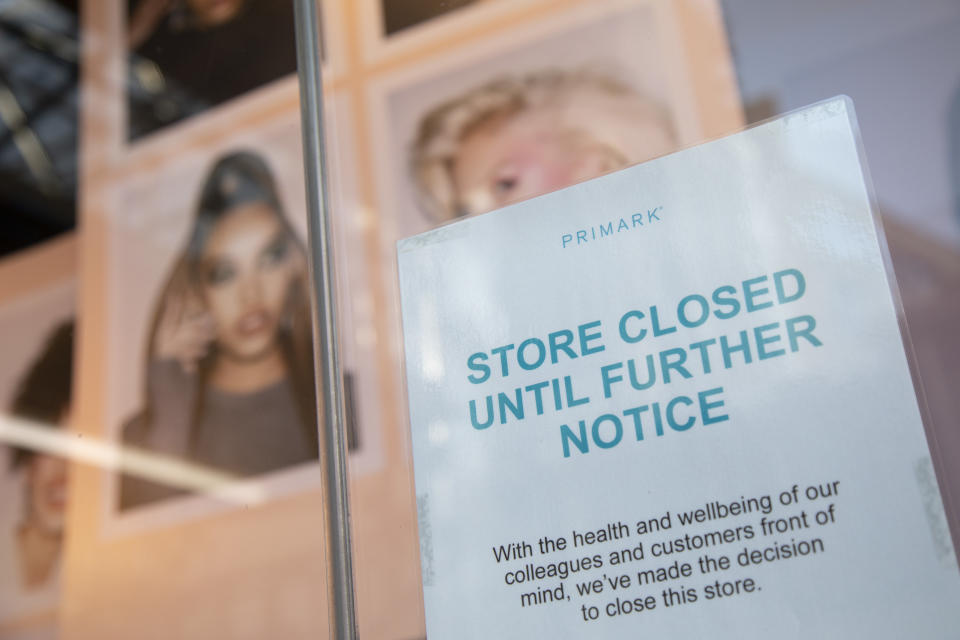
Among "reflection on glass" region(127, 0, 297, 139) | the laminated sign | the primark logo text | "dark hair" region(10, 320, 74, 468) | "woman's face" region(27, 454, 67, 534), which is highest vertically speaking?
"reflection on glass" region(127, 0, 297, 139)

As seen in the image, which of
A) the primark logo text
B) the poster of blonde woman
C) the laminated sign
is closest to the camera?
the laminated sign

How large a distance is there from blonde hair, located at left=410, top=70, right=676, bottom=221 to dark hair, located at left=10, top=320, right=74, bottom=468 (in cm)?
228

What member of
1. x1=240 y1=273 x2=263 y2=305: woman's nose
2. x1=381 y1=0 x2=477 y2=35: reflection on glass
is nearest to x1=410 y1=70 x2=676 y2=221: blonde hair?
x1=381 y1=0 x2=477 y2=35: reflection on glass

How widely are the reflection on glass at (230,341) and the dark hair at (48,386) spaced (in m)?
0.71

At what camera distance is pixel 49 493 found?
192 inches

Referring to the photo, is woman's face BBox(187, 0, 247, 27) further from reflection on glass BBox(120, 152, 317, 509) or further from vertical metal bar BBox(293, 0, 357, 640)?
vertical metal bar BBox(293, 0, 357, 640)

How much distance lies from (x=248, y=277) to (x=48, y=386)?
1.40 meters

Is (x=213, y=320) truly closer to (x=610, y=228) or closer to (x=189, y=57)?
(x=189, y=57)

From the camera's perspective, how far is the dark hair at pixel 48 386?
499 centimetres

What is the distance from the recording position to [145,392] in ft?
14.8

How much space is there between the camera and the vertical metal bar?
1306 mm

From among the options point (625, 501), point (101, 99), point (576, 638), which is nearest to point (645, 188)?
point (625, 501)

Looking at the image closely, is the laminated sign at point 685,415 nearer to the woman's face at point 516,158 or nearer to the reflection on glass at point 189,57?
the woman's face at point 516,158

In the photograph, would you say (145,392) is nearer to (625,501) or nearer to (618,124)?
(618,124)
